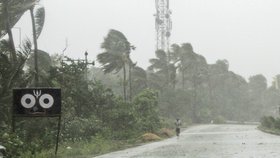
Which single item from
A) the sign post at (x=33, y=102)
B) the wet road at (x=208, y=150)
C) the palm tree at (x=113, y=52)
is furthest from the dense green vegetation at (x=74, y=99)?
the wet road at (x=208, y=150)

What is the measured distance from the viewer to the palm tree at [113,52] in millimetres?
49375

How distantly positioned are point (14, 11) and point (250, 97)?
122841 mm

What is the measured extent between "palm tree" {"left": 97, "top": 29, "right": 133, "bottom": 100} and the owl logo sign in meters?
31.0

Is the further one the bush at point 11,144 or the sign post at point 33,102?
the bush at point 11,144

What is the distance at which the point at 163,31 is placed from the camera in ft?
308

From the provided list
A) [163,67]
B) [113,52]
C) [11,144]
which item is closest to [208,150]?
[11,144]

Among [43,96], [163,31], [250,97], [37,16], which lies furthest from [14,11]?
[250,97]

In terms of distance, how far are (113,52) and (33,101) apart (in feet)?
105

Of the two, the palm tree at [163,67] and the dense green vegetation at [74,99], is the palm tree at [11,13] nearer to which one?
the dense green vegetation at [74,99]

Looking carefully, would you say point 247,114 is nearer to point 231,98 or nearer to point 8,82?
point 231,98

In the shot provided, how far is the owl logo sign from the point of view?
17.7 metres

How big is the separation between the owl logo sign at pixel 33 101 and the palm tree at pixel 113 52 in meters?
31.0

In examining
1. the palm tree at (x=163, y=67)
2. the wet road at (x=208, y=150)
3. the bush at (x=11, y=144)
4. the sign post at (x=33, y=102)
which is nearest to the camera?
the sign post at (x=33, y=102)

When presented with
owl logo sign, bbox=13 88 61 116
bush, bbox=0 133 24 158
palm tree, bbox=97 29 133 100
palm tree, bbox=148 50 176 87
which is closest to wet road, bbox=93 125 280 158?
bush, bbox=0 133 24 158
